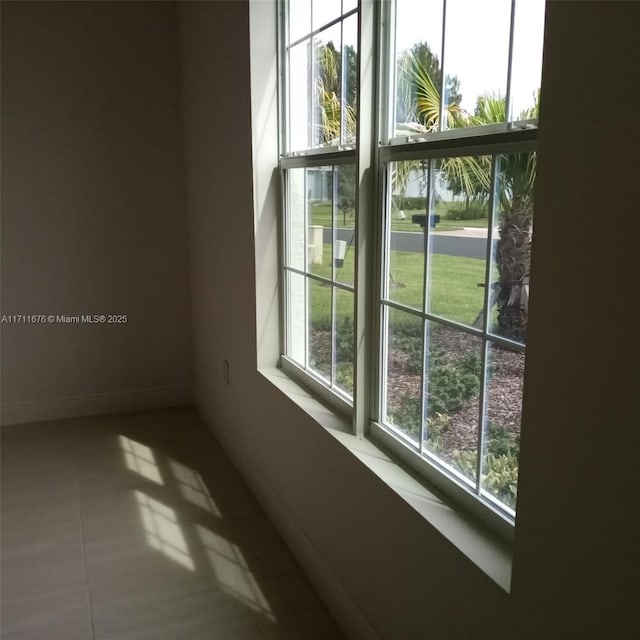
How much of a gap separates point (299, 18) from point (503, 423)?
1.72 meters

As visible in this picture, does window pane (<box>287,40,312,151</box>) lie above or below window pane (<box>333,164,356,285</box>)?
above

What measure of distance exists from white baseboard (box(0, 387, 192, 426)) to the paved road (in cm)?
279

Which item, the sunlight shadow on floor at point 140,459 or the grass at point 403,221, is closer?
the grass at point 403,221

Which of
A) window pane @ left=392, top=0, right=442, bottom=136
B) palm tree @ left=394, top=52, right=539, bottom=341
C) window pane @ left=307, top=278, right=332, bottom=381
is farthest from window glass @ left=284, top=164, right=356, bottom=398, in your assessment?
palm tree @ left=394, top=52, right=539, bottom=341

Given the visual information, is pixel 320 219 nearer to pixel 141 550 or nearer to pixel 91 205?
pixel 141 550

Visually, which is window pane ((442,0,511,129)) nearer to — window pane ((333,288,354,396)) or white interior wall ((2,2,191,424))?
window pane ((333,288,354,396))

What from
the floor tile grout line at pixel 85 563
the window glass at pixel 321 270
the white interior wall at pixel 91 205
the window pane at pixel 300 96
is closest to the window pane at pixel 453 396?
the window glass at pixel 321 270

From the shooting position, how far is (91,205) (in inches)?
153

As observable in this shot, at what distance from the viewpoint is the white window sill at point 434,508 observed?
4.49 ft

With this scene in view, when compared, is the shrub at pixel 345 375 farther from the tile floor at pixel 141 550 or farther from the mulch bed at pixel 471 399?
the tile floor at pixel 141 550

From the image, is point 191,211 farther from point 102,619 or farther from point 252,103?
point 102,619

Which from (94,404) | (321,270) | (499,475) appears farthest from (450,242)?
(94,404)

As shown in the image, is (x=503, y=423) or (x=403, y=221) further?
(x=403, y=221)

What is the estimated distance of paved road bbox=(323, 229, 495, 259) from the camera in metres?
1.45
